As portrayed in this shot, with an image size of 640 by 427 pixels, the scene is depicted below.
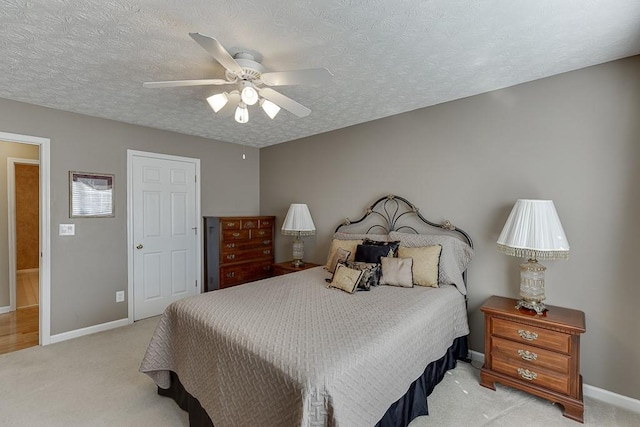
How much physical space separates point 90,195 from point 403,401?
3754mm

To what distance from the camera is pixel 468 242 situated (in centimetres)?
286

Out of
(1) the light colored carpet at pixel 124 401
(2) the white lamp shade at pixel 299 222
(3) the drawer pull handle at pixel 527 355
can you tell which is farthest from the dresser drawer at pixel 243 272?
(3) the drawer pull handle at pixel 527 355

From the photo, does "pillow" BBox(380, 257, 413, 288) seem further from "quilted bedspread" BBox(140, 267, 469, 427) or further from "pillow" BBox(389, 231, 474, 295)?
"pillow" BBox(389, 231, 474, 295)

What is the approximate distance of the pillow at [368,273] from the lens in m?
2.57

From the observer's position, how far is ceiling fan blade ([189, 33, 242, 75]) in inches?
55.5

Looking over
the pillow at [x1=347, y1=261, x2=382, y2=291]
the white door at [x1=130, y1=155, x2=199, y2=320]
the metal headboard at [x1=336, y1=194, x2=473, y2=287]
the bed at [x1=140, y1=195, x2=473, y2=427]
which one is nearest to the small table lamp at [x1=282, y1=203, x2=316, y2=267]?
the metal headboard at [x1=336, y1=194, x2=473, y2=287]

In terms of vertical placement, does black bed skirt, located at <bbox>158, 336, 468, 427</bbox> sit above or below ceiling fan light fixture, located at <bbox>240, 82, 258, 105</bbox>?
below

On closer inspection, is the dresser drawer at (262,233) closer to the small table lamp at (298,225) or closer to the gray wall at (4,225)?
the small table lamp at (298,225)

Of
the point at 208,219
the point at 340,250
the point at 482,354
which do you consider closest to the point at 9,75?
the point at 208,219

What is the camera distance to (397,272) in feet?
8.76

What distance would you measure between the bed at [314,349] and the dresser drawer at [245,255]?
165cm

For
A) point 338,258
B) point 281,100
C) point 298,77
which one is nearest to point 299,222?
point 338,258

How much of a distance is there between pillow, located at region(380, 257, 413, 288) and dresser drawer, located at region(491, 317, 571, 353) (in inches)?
28.1

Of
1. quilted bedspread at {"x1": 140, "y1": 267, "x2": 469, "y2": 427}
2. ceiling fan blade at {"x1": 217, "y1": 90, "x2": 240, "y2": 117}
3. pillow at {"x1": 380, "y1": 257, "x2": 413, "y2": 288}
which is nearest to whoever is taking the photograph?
quilted bedspread at {"x1": 140, "y1": 267, "x2": 469, "y2": 427}
